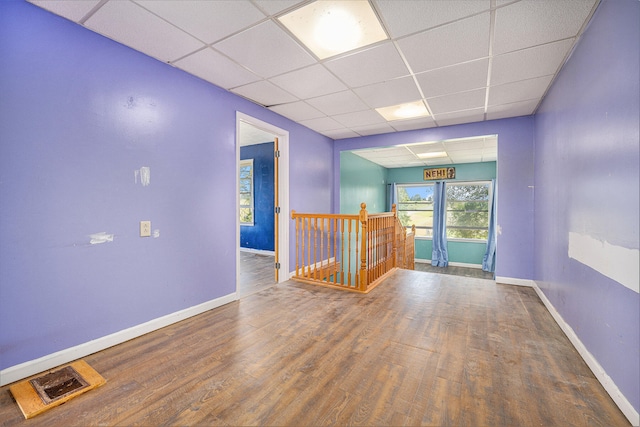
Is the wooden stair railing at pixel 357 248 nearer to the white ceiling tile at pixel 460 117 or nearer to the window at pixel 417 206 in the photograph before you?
the white ceiling tile at pixel 460 117

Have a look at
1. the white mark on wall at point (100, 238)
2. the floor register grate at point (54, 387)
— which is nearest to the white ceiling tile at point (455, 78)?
the white mark on wall at point (100, 238)

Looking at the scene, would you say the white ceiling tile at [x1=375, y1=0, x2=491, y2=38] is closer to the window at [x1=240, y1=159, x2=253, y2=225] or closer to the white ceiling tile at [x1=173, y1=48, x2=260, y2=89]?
the white ceiling tile at [x1=173, y1=48, x2=260, y2=89]

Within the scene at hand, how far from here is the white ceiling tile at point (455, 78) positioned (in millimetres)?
2541

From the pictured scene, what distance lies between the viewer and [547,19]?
1891 millimetres

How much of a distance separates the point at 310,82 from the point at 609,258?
282 centimetres

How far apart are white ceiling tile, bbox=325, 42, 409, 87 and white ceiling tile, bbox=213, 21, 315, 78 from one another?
310 millimetres

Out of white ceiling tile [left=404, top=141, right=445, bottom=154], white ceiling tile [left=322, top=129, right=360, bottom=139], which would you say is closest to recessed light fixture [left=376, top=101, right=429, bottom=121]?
white ceiling tile [left=322, top=129, right=360, bottom=139]

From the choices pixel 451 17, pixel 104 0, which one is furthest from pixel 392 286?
pixel 104 0

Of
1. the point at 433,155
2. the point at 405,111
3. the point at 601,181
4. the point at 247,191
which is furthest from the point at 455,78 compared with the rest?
→ the point at 247,191

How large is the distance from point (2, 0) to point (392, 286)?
4.37 meters

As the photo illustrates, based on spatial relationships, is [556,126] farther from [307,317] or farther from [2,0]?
[2,0]

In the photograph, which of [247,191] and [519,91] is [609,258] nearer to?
[519,91]

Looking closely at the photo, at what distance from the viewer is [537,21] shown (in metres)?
1.91

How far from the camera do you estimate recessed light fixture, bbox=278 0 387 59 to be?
1794 mm
